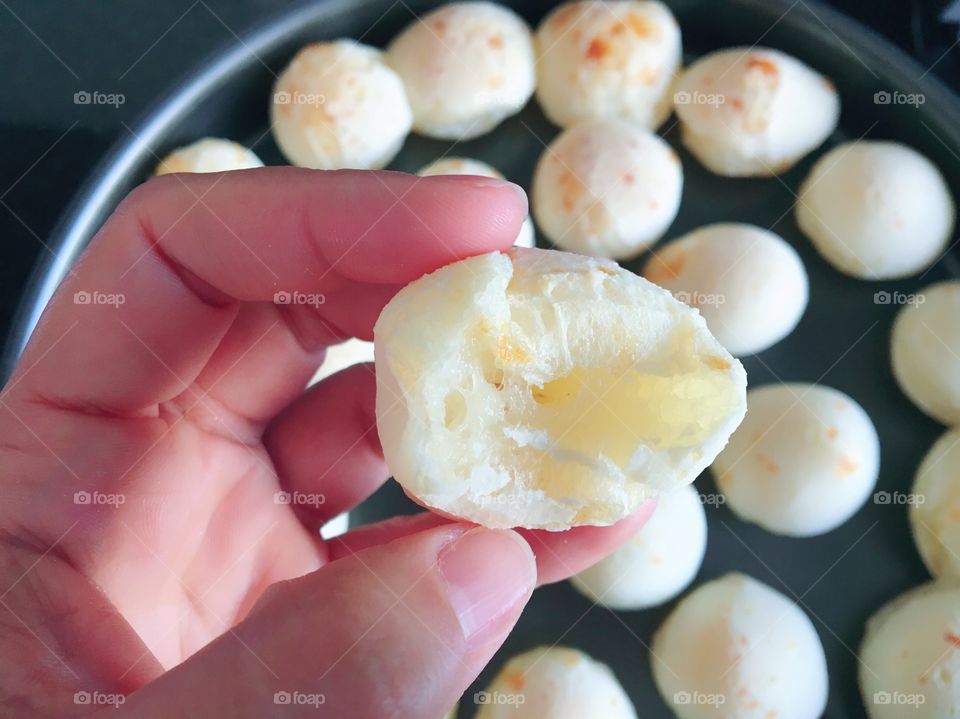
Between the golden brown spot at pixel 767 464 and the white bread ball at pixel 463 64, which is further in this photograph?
the white bread ball at pixel 463 64

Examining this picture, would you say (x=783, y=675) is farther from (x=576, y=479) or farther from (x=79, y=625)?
(x=79, y=625)

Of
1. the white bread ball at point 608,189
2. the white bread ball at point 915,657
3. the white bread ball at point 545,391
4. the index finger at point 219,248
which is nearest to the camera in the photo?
the white bread ball at point 545,391

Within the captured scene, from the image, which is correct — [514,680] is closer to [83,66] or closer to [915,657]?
[915,657]

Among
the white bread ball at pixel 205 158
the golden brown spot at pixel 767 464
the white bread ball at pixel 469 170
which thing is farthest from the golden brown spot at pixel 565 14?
the golden brown spot at pixel 767 464

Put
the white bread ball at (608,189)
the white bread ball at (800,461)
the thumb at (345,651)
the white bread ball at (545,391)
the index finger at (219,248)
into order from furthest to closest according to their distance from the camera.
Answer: the white bread ball at (608,189) → the white bread ball at (800,461) → the index finger at (219,248) → the white bread ball at (545,391) → the thumb at (345,651)

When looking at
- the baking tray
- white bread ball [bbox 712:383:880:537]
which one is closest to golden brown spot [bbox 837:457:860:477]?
white bread ball [bbox 712:383:880:537]

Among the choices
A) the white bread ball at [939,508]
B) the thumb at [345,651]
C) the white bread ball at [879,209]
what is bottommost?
the white bread ball at [939,508]

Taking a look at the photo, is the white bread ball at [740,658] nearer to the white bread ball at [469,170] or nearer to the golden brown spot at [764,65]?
the white bread ball at [469,170]

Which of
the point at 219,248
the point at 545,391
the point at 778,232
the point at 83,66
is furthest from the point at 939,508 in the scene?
the point at 83,66
